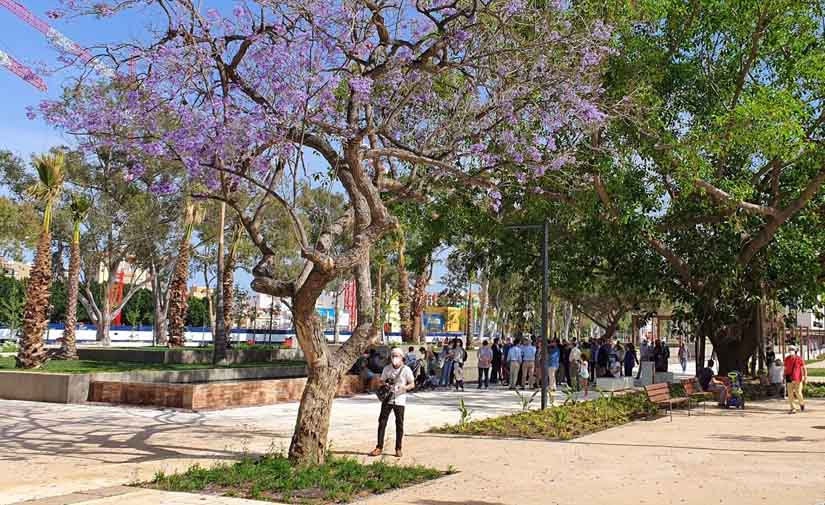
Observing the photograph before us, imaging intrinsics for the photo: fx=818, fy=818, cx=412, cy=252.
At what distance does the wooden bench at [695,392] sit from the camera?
18.8 m

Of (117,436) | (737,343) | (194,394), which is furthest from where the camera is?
(737,343)

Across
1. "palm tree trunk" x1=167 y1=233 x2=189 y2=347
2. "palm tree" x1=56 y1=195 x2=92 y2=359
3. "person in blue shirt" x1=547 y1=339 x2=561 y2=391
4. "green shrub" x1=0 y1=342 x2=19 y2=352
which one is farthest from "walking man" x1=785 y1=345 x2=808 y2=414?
"green shrub" x1=0 y1=342 x2=19 y2=352

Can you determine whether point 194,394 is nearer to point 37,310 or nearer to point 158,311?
point 37,310

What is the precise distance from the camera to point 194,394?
17094 mm

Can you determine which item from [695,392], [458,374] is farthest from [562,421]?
[458,374]

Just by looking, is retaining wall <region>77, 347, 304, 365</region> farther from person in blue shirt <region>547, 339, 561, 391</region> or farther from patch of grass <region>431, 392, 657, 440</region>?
patch of grass <region>431, 392, 657, 440</region>

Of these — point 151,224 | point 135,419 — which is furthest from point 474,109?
point 151,224

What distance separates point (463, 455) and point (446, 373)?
545 inches

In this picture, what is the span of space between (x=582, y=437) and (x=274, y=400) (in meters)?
8.12

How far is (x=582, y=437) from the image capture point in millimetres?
13664

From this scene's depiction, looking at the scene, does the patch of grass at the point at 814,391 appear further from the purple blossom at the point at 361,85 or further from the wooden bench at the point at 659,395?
the purple blossom at the point at 361,85

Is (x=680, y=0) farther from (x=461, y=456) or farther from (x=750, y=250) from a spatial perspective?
(x=461, y=456)

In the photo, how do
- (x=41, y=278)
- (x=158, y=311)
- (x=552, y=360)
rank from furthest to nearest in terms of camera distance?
(x=158, y=311)
(x=552, y=360)
(x=41, y=278)

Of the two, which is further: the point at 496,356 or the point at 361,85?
the point at 496,356
